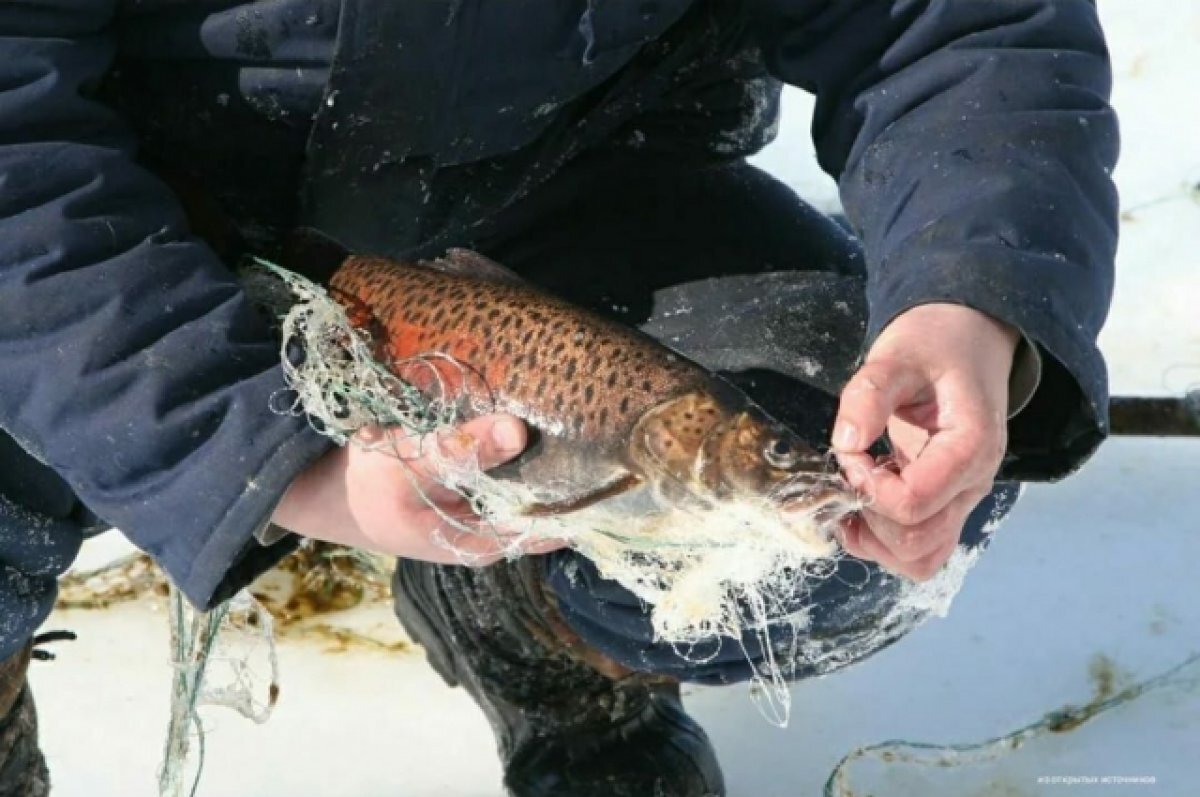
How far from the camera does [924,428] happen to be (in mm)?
1150

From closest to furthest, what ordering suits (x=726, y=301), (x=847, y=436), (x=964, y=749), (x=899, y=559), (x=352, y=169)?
(x=847, y=436) → (x=899, y=559) → (x=352, y=169) → (x=726, y=301) → (x=964, y=749)

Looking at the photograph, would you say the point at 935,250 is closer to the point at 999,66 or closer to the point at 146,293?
the point at 999,66

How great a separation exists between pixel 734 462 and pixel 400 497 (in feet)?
0.81

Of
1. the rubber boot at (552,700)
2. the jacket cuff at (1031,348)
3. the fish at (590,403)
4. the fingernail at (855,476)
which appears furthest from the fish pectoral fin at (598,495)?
the rubber boot at (552,700)

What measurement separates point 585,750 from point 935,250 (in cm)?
70

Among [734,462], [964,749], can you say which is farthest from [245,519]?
[964,749]

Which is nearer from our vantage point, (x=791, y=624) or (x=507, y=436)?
(x=507, y=436)


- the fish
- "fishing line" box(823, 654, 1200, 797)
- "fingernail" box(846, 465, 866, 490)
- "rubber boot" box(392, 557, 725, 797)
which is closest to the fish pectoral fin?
the fish

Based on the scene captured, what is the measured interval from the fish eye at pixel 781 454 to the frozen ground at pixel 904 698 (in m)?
0.67

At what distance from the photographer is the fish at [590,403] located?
1.09 m

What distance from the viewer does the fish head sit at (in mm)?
1072

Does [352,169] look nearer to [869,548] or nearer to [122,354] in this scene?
[122,354]

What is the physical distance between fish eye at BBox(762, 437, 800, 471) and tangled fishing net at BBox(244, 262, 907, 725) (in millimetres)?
25

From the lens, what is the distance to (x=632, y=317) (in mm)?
1576
